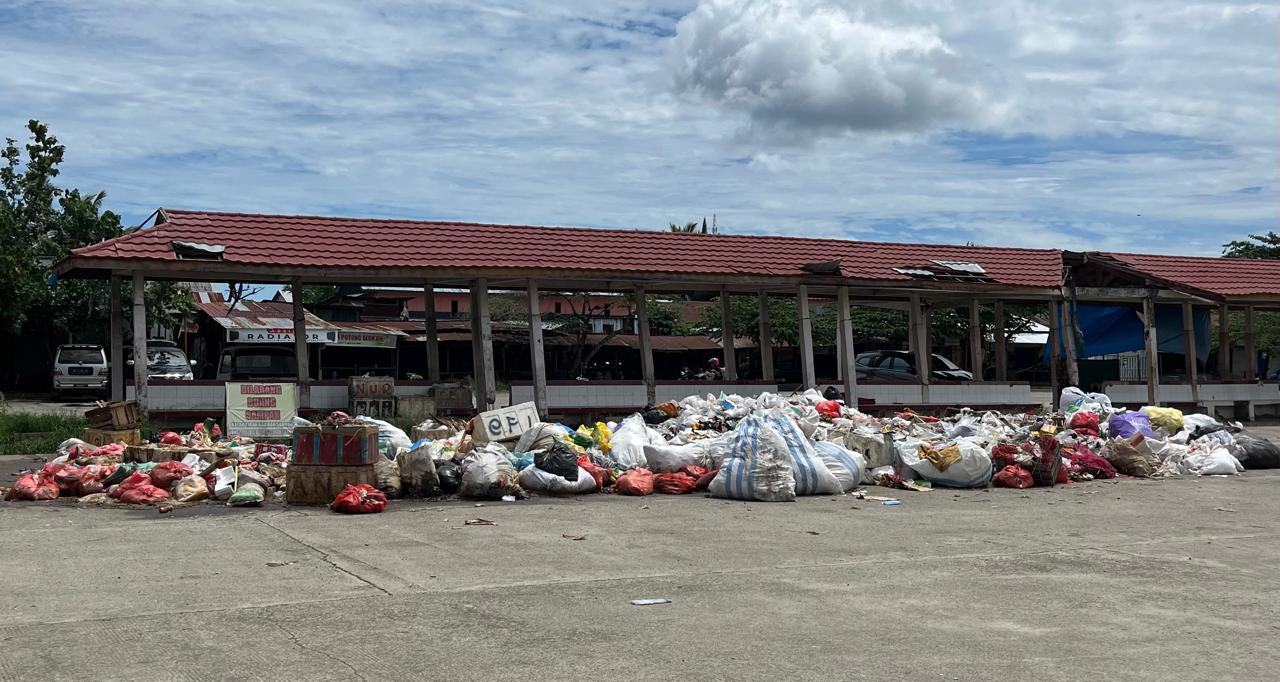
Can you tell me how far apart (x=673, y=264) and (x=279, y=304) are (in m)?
31.3

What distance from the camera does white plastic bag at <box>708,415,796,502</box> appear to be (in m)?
13.1

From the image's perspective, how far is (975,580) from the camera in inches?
336

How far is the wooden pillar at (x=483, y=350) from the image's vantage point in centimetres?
1978

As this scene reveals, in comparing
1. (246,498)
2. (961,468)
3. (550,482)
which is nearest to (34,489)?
(246,498)

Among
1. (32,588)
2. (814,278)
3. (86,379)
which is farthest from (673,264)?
(86,379)

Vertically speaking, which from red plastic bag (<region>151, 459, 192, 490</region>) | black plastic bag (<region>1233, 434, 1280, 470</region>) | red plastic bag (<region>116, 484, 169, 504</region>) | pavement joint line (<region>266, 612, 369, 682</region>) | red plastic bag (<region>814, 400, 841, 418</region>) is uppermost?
red plastic bag (<region>814, 400, 841, 418</region>)

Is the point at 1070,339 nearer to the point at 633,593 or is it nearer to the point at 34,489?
the point at 633,593

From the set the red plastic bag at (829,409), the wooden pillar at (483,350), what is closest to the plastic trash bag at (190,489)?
the wooden pillar at (483,350)

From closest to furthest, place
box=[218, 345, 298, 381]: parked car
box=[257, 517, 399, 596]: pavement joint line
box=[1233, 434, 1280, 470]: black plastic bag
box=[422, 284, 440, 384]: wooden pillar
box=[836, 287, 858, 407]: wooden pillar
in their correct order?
1. box=[257, 517, 399, 596]: pavement joint line
2. box=[1233, 434, 1280, 470]: black plastic bag
3. box=[422, 284, 440, 384]: wooden pillar
4. box=[836, 287, 858, 407]: wooden pillar
5. box=[218, 345, 298, 381]: parked car

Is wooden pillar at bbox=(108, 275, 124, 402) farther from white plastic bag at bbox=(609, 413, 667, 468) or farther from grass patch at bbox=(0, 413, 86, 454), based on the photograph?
white plastic bag at bbox=(609, 413, 667, 468)

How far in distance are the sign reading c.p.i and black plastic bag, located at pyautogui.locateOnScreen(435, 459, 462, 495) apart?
2.29m

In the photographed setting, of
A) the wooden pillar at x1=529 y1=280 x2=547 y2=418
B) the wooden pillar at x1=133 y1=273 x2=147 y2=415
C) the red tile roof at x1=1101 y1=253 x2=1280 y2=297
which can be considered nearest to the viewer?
the wooden pillar at x1=133 y1=273 x2=147 y2=415

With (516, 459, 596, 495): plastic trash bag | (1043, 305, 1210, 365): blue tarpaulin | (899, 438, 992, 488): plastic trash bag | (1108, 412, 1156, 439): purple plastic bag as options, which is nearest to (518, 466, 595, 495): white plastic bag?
(516, 459, 596, 495): plastic trash bag

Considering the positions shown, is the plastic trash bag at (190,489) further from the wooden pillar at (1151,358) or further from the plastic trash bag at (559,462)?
the wooden pillar at (1151,358)
